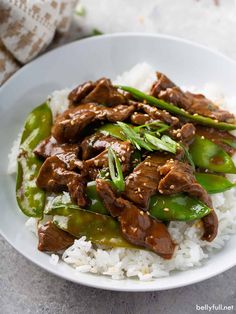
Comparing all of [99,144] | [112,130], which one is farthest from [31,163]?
[112,130]

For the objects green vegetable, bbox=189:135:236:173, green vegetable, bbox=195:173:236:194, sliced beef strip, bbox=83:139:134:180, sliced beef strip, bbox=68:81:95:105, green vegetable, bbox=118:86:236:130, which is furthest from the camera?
sliced beef strip, bbox=68:81:95:105

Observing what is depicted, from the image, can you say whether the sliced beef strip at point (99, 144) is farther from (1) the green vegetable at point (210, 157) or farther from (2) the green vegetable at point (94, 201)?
(1) the green vegetable at point (210, 157)

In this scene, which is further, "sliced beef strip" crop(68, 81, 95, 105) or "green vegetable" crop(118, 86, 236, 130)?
"sliced beef strip" crop(68, 81, 95, 105)

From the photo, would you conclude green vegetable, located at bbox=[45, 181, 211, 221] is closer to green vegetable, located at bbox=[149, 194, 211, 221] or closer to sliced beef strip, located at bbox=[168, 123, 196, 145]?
green vegetable, located at bbox=[149, 194, 211, 221]

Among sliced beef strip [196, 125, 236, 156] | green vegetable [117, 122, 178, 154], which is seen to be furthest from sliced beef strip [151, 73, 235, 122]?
green vegetable [117, 122, 178, 154]

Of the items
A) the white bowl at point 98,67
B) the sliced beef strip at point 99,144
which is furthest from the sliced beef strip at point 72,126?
the white bowl at point 98,67

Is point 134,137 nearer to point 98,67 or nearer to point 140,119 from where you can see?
point 140,119

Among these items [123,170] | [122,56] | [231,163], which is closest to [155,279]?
[123,170]
